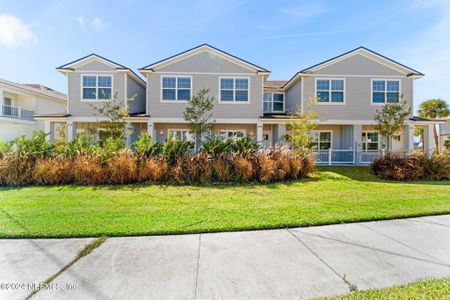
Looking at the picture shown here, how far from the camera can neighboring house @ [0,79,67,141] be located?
71.2ft

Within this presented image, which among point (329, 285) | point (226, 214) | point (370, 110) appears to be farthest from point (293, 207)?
point (370, 110)

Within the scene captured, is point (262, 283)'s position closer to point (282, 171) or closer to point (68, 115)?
point (282, 171)

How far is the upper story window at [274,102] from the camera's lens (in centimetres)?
2153

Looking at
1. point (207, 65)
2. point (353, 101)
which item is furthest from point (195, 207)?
point (353, 101)

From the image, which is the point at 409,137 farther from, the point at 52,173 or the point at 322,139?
the point at 52,173

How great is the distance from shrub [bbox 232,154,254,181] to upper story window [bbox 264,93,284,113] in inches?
492

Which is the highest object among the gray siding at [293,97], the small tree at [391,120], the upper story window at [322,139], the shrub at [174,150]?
the gray siding at [293,97]

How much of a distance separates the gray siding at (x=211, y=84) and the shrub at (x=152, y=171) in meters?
7.72

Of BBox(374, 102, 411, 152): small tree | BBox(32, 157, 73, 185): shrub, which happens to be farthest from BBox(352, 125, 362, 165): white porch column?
BBox(32, 157, 73, 185): shrub

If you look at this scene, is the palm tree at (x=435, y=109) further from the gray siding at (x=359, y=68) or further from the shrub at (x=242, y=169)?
the shrub at (x=242, y=169)

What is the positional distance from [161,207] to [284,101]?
1793 cm

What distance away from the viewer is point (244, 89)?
17.1 m

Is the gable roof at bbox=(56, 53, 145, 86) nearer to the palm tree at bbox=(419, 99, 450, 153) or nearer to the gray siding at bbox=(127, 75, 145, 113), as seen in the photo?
the gray siding at bbox=(127, 75, 145, 113)

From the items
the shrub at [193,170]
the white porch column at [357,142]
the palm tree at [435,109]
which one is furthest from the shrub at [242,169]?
the palm tree at [435,109]
